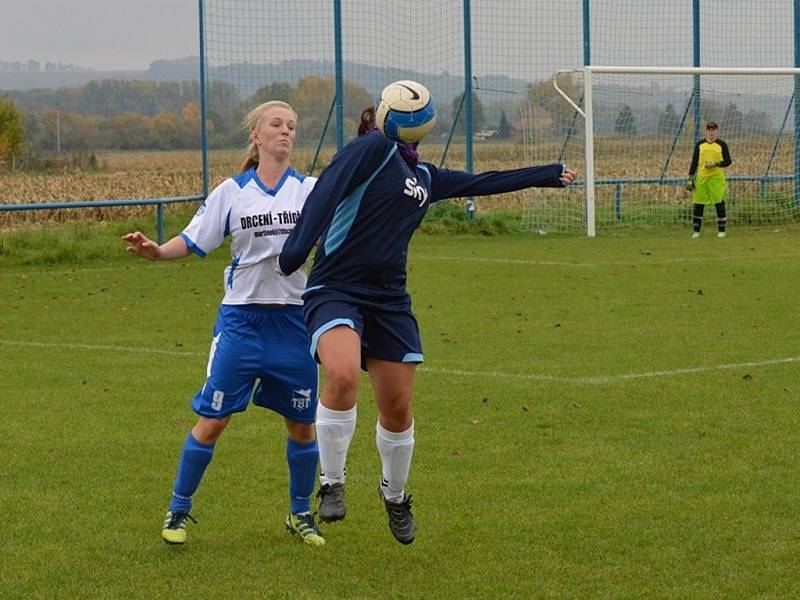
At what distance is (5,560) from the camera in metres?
6.34

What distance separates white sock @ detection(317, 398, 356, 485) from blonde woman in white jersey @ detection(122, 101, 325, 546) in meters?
0.36

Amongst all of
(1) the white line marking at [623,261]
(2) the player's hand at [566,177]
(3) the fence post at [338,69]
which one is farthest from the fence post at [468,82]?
(2) the player's hand at [566,177]

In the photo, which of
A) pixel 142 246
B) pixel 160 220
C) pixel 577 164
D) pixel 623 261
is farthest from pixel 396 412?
pixel 577 164

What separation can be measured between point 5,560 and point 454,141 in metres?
21.7

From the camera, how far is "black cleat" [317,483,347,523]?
20.4 feet

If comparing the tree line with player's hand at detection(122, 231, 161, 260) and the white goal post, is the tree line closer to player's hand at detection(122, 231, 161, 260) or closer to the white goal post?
the white goal post

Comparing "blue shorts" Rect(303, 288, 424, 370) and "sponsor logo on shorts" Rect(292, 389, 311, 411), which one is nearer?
"blue shorts" Rect(303, 288, 424, 370)

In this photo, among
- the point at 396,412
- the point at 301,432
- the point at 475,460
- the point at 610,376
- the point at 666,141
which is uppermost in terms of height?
the point at 666,141

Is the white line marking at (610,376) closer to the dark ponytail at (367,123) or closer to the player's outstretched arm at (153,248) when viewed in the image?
the dark ponytail at (367,123)

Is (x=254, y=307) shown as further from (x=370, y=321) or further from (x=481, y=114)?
(x=481, y=114)

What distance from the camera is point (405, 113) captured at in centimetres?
623

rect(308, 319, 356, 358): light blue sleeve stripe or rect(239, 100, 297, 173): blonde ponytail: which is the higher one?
rect(239, 100, 297, 173): blonde ponytail

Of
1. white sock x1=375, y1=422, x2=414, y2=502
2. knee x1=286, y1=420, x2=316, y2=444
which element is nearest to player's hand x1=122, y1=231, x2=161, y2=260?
knee x1=286, y1=420, x2=316, y2=444

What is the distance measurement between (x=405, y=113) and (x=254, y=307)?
3.74ft
